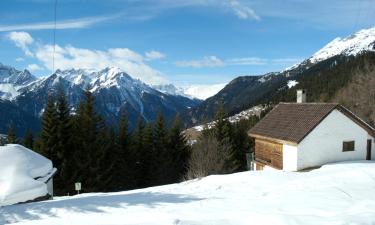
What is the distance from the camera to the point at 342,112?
96.5 ft

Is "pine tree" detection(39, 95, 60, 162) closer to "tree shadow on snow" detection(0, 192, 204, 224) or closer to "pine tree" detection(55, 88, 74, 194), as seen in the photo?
"pine tree" detection(55, 88, 74, 194)

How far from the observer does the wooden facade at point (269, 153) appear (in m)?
30.8

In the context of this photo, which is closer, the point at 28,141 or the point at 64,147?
the point at 64,147

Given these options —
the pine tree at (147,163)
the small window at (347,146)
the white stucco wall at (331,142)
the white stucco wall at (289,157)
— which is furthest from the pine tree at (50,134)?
A: the small window at (347,146)

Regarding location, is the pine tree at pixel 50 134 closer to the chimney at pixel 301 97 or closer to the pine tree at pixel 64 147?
the pine tree at pixel 64 147

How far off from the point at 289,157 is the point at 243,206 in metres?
16.7

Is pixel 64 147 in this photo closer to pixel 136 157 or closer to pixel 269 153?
pixel 136 157

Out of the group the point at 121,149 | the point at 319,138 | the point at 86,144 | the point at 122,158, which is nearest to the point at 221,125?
the point at 121,149

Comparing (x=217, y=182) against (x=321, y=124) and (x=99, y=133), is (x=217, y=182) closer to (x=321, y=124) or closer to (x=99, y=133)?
(x=321, y=124)

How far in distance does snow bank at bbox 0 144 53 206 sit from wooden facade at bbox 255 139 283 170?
17.1 meters

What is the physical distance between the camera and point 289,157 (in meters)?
29.2

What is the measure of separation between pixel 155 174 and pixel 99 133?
905cm

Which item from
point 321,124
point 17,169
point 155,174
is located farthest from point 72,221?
point 155,174

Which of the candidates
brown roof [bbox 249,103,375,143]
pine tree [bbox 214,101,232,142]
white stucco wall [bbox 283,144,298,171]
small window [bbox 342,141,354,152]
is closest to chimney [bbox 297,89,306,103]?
brown roof [bbox 249,103,375,143]
